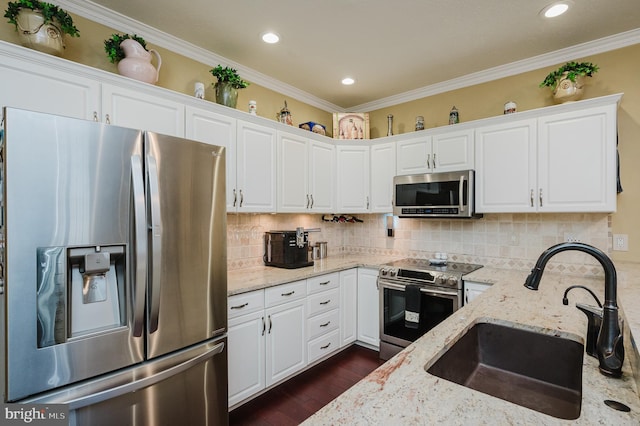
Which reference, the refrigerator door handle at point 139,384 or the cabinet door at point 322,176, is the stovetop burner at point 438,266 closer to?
the cabinet door at point 322,176

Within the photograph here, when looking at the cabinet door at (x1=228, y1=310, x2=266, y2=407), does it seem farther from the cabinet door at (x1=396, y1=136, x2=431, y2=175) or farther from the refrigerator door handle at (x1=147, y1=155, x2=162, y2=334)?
the cabinet door at (x1=396, y1=136, x2=431, y2=175)

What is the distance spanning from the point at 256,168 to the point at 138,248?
1408 millimetres

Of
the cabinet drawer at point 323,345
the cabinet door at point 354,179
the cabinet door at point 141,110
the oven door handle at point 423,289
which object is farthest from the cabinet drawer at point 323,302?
the cabinet door at point 141,110

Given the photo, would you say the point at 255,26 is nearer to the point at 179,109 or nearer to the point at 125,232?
the point at 179,109

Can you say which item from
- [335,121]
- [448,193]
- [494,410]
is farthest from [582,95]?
[494,410]

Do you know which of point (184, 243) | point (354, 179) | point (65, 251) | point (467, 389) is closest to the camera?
point (467, 389)

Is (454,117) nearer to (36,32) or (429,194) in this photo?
(429,194)

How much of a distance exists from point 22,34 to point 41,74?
0.28m

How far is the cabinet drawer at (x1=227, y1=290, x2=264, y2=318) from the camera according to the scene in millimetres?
2184

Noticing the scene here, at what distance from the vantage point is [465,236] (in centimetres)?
325

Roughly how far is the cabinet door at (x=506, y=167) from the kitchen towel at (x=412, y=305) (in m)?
0.95

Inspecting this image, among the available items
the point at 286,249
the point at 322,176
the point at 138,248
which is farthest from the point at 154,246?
the point at 322,176

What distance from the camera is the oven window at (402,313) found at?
275cm

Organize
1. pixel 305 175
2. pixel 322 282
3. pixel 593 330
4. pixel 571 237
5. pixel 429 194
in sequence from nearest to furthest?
1. pixel 593 330
2. pixel 571 237
3. pixel 322 282
4. pixel 429 194
5. pixel 305 175
